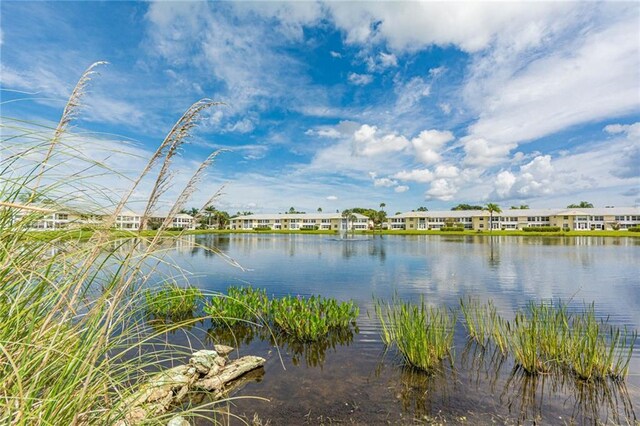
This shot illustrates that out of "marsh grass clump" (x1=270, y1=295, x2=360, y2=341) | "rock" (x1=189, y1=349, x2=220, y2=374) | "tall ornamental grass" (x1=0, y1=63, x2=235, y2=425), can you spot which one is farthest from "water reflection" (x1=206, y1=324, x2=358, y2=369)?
"tall ornamental grass" (x1=0, y1=63, x2=235, y2=425)

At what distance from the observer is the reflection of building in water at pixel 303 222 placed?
4650 inches

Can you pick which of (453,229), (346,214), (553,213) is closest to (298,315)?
(453,229)

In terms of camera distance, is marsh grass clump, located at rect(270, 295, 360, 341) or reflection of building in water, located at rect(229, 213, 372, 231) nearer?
marsh grass clump, located at rect(270, 295, 360, 341)

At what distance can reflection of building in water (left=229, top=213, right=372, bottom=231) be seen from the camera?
387 feet

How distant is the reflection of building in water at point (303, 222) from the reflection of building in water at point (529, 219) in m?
13.1

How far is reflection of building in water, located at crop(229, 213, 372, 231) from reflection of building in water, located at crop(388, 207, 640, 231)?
1306cm

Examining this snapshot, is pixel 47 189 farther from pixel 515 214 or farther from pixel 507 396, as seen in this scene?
pixel 515 214

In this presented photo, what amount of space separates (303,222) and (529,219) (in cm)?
7833

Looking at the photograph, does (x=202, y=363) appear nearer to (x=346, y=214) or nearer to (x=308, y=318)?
(x=308, y=318)

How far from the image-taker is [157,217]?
2.39 metres

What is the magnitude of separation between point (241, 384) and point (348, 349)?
3562 mm

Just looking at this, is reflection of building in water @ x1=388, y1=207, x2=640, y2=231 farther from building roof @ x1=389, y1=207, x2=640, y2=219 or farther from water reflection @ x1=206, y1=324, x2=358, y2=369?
water reflection @ x1=206, y1=324, x2=358, y2=369

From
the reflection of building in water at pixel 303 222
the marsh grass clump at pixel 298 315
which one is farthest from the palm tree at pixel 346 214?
the marsh grass clump at pixel 298 315

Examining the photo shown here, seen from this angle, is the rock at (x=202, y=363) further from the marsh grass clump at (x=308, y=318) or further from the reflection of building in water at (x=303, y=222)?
the reflection of building in water at (x=303, y=222)
